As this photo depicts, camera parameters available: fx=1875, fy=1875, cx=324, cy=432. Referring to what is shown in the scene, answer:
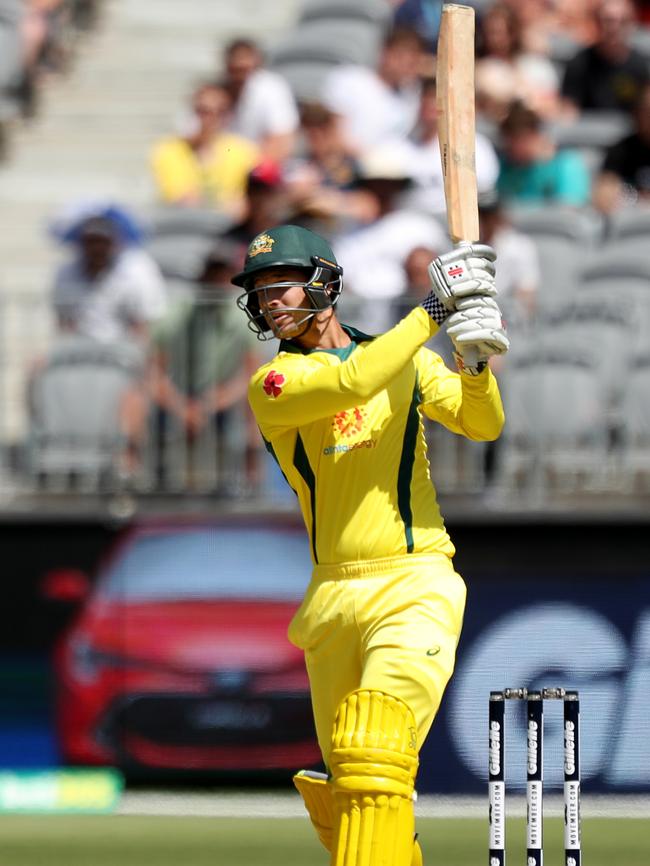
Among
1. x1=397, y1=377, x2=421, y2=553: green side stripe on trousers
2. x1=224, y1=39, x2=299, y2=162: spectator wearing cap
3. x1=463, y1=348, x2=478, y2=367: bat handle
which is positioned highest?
x1=224, y1=39, x2=299, y2=162: spectator wearing cap

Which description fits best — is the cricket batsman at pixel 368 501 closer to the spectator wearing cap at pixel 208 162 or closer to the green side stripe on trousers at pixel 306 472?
Answer: the green side stripe on trousers at pixel 306 472

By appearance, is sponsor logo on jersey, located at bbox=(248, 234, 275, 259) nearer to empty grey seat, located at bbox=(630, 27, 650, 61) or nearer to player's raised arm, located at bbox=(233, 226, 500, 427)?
player's raised arm, located at bbox=(233, 226, 500, 427)

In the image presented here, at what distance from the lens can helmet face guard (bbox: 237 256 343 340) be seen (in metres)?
5.50

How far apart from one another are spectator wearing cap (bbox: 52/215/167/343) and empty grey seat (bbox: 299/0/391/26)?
3.75 m

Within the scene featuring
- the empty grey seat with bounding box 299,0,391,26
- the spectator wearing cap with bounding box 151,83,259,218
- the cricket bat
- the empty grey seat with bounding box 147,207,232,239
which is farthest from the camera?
the empty grey seat with bounding box 299,0,391,26

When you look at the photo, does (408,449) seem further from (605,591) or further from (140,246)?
(140,246)

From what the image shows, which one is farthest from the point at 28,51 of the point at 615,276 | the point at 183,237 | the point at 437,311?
the point at 437,311

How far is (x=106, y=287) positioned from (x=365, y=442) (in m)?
4.84

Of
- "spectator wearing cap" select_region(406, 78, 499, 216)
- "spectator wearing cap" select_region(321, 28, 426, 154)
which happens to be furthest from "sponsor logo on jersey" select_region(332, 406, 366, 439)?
"spectator wearing cap" select_region(321, 28, 426, 154)

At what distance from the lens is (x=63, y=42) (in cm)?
1456

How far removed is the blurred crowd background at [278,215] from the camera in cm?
926

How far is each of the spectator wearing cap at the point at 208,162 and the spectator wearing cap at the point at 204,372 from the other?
211 centimetres

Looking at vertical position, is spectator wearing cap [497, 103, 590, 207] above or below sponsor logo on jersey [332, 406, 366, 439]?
above

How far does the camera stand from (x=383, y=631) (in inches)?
212
